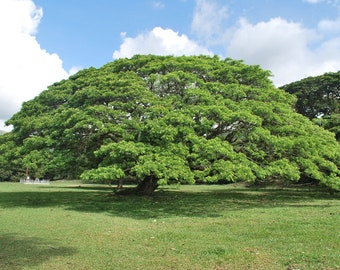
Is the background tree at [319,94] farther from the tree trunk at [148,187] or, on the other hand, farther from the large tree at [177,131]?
the tree trunk at [148,187]

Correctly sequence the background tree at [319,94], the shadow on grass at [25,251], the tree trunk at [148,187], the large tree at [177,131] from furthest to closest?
the background tree at [319,94], the tree trunk at [148,187], the large tree at [177,131], the shadow on grass at [25,251]

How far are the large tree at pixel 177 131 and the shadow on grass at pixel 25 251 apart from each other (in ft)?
16.3

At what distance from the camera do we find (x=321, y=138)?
57.9 feet

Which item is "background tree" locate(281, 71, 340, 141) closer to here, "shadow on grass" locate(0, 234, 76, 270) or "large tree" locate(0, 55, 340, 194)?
"large tree" locate(0, 55, 340, 194)

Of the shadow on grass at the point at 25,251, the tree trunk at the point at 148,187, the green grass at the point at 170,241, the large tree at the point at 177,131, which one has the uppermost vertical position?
the large tree at the point at 177,131

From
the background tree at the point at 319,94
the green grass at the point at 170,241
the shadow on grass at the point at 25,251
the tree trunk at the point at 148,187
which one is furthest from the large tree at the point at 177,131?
the background tree at the point at 319,94

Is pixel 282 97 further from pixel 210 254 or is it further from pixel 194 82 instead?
pixel 210 254

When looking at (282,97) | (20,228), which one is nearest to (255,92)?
(282,97)

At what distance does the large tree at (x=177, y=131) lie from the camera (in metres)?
13.9

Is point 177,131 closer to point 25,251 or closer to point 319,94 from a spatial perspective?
point 25,251

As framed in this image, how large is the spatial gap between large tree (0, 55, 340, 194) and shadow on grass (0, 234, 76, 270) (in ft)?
16.3

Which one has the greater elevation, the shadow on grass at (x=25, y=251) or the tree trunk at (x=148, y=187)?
the tree trunk at (x=148, y=187)

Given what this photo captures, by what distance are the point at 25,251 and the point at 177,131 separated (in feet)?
26.1

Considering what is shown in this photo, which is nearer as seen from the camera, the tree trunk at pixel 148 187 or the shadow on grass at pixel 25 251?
the shadow on grass at pixel 25 251
